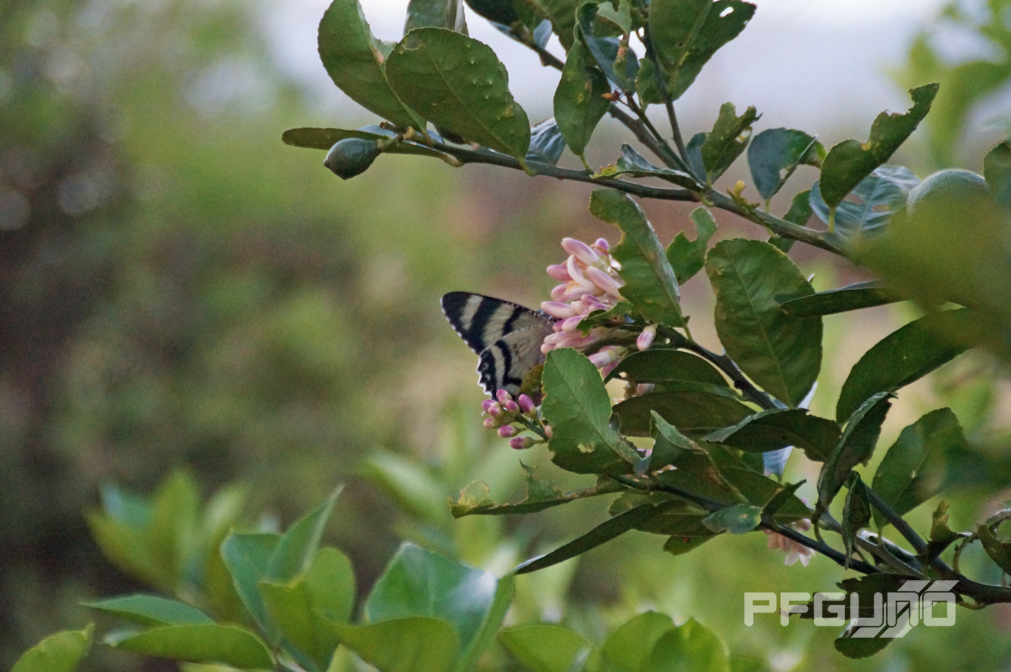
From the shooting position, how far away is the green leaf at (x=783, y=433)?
0.32 meters

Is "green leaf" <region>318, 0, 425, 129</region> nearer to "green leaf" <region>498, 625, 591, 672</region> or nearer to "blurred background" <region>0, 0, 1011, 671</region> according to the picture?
"green leaf" <region>498, 625, 591, 672</region>

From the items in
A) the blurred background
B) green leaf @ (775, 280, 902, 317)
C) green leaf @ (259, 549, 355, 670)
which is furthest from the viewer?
the blurred background

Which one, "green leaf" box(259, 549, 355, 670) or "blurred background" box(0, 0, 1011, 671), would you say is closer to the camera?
"green leaf" box(259, 549, 355, 670)

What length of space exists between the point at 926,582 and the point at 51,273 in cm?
258

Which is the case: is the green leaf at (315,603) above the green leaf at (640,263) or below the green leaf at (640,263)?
below

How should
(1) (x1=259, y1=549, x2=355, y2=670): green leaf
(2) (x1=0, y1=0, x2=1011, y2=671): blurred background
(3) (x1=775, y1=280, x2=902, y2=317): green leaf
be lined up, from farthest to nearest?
(2) (x1=0, y1=0, x2=1011, y2=671): blurred background, (1) (x1=259, y1=549, x2=355, y2=670): green leaf, (3) (x1=775, y1=280, x2=902, y2=317): green leaf

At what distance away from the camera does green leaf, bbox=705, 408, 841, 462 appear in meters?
0.32

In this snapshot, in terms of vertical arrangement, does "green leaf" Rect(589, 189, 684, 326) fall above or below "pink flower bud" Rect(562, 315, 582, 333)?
above

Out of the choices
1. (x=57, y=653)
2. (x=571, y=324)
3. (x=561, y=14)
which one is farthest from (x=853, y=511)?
(x=57, y=653)

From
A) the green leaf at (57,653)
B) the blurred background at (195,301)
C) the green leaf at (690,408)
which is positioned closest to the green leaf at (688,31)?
the green leaf at (690,408)

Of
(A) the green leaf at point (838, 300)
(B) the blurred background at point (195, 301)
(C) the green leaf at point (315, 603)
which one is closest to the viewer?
(A) the green leaf at point (838, 300)

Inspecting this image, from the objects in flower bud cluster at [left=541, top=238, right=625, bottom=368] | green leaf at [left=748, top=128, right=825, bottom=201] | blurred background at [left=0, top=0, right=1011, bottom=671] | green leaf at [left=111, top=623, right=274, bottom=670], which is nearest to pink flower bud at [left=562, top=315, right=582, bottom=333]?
flower bud cluster at [left=541, top=238, right=625, bottom=368]

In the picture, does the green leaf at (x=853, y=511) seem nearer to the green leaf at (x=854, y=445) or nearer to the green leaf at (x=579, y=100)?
the green leaf at (x=854, y=445)

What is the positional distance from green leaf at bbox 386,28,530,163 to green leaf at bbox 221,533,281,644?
0.27 meters
